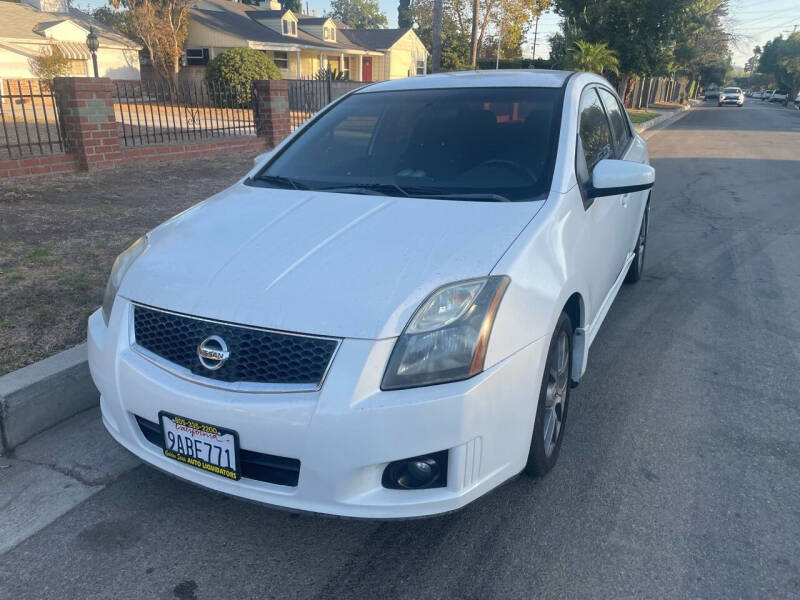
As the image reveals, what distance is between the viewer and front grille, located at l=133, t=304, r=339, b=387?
2061 mm

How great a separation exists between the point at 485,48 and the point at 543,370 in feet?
194

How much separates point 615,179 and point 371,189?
116cm

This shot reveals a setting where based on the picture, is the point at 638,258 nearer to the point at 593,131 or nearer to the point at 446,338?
the point at 593,131

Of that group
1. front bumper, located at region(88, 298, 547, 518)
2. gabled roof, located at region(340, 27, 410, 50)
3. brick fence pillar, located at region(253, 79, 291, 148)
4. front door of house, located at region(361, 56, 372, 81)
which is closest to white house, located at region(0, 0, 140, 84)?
front door of house, located at region(361, 56, 372, 81)

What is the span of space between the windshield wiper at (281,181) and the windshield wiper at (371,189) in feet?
0.49

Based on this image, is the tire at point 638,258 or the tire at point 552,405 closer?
the tire at point 552,405

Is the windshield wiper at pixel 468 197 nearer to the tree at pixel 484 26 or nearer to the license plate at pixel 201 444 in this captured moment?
the license plate at pixel 201 444

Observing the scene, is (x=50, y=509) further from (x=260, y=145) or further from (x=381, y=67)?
(x=381, y=67)

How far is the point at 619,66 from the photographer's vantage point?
28.0m

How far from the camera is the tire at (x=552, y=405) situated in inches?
98.0

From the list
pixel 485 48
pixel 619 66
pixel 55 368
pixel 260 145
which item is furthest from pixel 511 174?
pixel 485 48

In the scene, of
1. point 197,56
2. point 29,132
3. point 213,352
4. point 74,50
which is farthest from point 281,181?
point 197,56

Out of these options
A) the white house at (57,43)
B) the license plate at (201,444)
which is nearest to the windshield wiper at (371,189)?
the license plate at (201,444)

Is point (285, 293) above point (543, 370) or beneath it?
above
